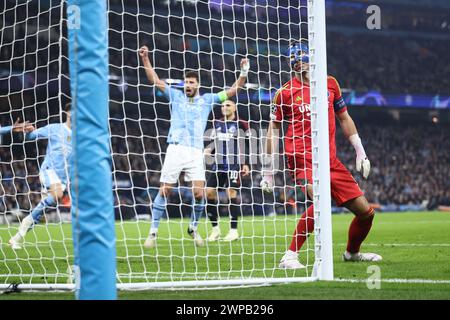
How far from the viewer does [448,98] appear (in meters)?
38.9

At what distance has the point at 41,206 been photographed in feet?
33.1

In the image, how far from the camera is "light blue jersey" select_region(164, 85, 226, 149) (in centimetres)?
912

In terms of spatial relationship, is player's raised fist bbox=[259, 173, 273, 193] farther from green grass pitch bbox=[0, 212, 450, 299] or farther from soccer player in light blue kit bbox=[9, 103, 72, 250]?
soccer player in light blue kit bbox=[9, 103, 72, 250]

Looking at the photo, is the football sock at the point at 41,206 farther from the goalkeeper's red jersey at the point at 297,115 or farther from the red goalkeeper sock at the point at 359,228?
the red goalkeeper sock at the point at 359,228

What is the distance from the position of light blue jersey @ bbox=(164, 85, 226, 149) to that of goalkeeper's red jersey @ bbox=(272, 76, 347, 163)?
1.72 m

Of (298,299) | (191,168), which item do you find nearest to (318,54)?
(298,299)

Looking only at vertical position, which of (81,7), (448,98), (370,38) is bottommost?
(81,7)

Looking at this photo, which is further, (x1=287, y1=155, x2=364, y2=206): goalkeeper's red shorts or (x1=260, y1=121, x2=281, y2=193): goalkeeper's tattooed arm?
(x1=260, y1=121, x2=281, y2=193): goalkeeper's tattooed arm

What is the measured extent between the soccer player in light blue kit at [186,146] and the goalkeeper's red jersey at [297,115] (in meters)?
1.45

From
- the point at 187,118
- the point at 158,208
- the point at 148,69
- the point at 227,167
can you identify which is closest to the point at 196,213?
the point at 158,208

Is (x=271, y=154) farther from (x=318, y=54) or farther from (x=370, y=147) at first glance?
(x=370, y=147)

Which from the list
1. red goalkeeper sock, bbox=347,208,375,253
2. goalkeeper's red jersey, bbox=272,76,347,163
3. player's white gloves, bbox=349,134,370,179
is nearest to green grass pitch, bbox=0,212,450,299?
red goalkeeper sock, bbox=347,208,375,253

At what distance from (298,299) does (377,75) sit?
118ft
